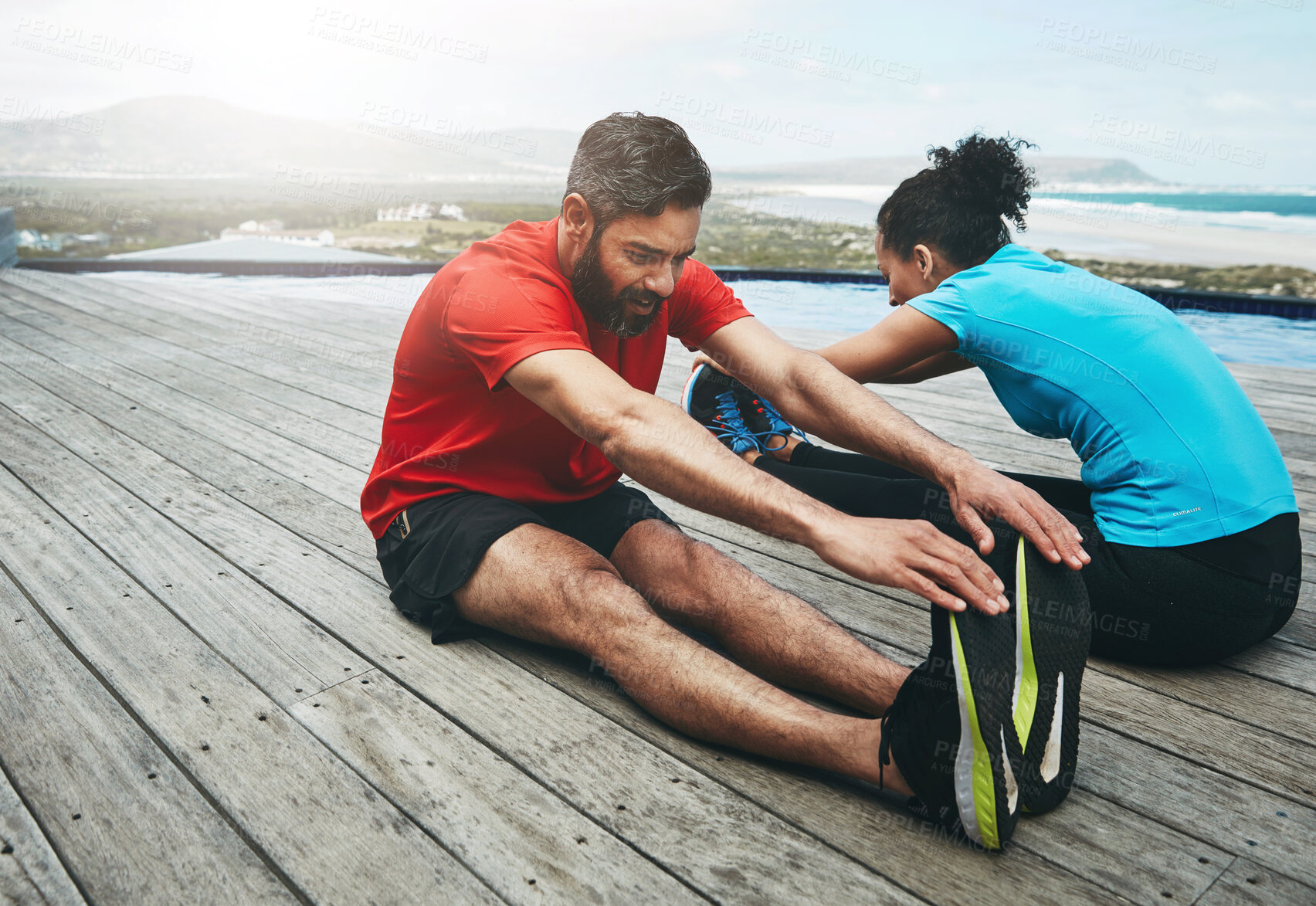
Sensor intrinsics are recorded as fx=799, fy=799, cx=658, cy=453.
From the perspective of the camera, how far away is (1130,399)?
1333 mm

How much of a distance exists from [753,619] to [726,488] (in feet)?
1.20

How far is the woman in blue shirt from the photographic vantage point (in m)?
1.29

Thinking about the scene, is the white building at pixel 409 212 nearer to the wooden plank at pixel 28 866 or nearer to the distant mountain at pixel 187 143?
the distant mountain at pixel 187 143

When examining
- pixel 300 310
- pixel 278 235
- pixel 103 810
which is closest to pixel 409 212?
pixel 278 235

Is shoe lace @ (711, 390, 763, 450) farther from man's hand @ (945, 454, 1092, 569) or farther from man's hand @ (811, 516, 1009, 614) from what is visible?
man's hand @ (811, 516, 1009, 614)

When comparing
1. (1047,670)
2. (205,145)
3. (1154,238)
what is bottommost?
(1047,670)

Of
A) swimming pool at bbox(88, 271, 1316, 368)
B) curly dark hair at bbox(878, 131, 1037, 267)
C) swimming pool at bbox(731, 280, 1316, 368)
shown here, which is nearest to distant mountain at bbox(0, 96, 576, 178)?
swimming pool at bbox(88, 271, 1316, 368)

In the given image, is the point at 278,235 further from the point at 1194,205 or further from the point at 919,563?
the point at 1194,205

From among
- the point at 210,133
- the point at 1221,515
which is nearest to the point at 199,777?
the point at 1221,515

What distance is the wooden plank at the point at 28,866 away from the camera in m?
0.85

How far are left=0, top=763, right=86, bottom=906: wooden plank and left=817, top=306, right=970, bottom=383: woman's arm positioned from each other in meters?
1.43

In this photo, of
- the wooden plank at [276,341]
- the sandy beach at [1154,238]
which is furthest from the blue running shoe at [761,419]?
the sandy beach at [1154,238]

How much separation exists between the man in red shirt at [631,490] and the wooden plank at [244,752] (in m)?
0.33

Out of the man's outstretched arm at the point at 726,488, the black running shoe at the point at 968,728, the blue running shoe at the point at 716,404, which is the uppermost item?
the man's outstretched arm at the point at 726,488
